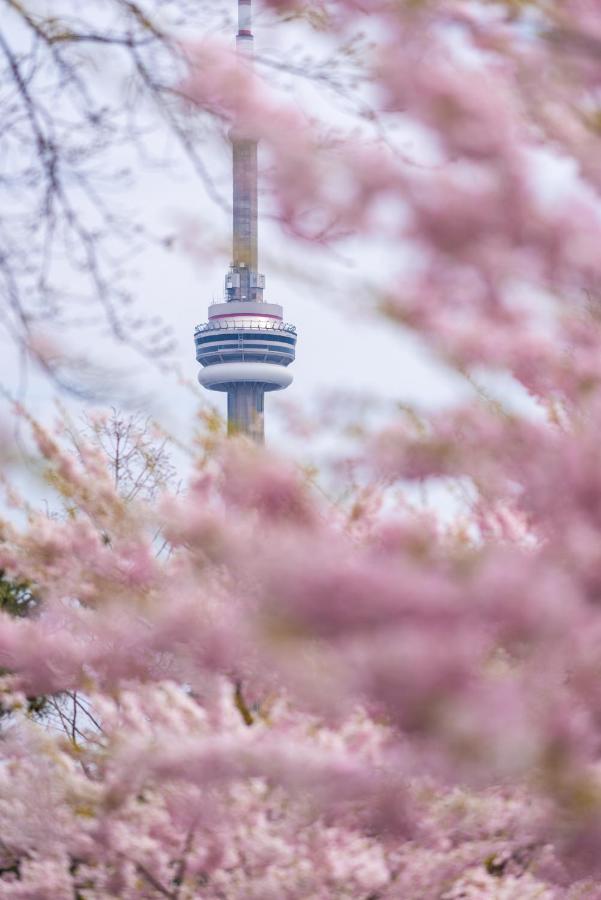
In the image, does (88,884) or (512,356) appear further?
(88,884)

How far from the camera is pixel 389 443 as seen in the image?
333cm

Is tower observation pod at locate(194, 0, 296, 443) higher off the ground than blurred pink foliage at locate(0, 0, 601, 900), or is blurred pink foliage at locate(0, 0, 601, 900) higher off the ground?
tower observation pod at locate(194, 0, 296, 443)

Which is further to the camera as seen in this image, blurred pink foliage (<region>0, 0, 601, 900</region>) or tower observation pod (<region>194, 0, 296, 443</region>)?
tower observation pod (<region>194, 0, 296, 443</region>)

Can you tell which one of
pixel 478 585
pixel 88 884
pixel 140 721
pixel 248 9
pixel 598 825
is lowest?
pixel 598 825

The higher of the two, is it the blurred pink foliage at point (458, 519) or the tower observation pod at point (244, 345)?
the tower observation pod at point (244, 345)

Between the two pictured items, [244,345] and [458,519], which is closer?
[458,519]

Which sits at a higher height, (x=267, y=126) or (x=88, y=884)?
(x=267, y=126)

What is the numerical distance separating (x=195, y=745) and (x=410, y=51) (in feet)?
9.82

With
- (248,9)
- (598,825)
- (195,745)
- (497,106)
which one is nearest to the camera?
(497,106)

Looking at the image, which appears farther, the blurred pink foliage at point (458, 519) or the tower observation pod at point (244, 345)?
the tower observation pod at point (244, 345)

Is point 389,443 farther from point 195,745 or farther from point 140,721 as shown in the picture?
point 140,721

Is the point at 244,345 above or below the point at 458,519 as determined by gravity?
above

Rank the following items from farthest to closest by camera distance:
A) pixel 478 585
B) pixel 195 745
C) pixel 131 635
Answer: pixel 131 635, pixel 195 745, pixel 478 585

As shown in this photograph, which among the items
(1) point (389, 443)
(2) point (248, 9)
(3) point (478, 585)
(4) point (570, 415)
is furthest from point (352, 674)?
(2) point (248, 9)
